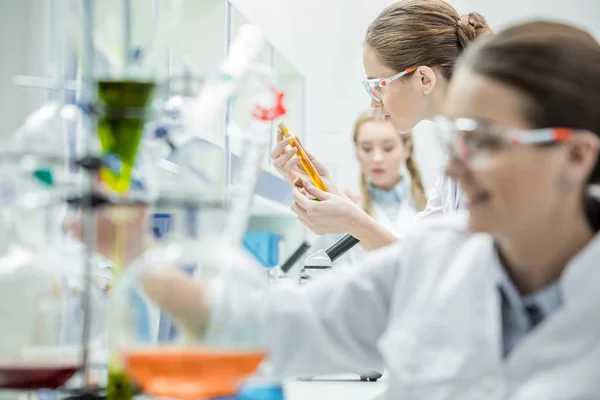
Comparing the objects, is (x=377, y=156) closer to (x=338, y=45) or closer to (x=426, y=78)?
(x=338, y=45)

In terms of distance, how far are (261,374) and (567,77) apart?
0.56 m

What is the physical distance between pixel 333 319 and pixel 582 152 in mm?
419

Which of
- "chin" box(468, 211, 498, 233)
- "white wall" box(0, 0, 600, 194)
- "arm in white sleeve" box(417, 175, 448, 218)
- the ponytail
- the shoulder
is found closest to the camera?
"chin" box(468, 211, 498, 233)

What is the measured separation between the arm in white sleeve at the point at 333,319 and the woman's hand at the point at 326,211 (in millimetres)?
921

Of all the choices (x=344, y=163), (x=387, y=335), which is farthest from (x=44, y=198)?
(x=344, y=163)

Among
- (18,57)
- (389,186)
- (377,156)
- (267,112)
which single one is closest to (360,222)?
(18,57)

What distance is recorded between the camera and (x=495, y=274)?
3.83ft

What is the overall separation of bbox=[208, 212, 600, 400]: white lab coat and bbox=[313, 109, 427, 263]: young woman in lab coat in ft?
10.4

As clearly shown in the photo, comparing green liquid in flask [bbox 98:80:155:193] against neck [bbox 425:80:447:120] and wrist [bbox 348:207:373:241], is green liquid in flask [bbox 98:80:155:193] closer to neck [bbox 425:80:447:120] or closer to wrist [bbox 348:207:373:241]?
wrist [bbox 348:207:373:241]

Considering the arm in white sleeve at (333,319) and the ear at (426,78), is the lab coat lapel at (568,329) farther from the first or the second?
the ear at (426,78)

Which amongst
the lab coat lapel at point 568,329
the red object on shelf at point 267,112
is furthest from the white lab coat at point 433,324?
the red object on shelf at point 267,112

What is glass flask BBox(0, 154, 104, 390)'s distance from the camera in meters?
0.96

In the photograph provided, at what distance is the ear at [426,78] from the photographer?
222 cm

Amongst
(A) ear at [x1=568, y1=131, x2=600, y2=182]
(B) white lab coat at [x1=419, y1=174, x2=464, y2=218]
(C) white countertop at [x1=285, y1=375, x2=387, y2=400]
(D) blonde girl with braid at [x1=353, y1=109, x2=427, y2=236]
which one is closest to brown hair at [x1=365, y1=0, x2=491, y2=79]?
(B) white lab coat at [x1=419, y1=174, x2=464, y2=218]
